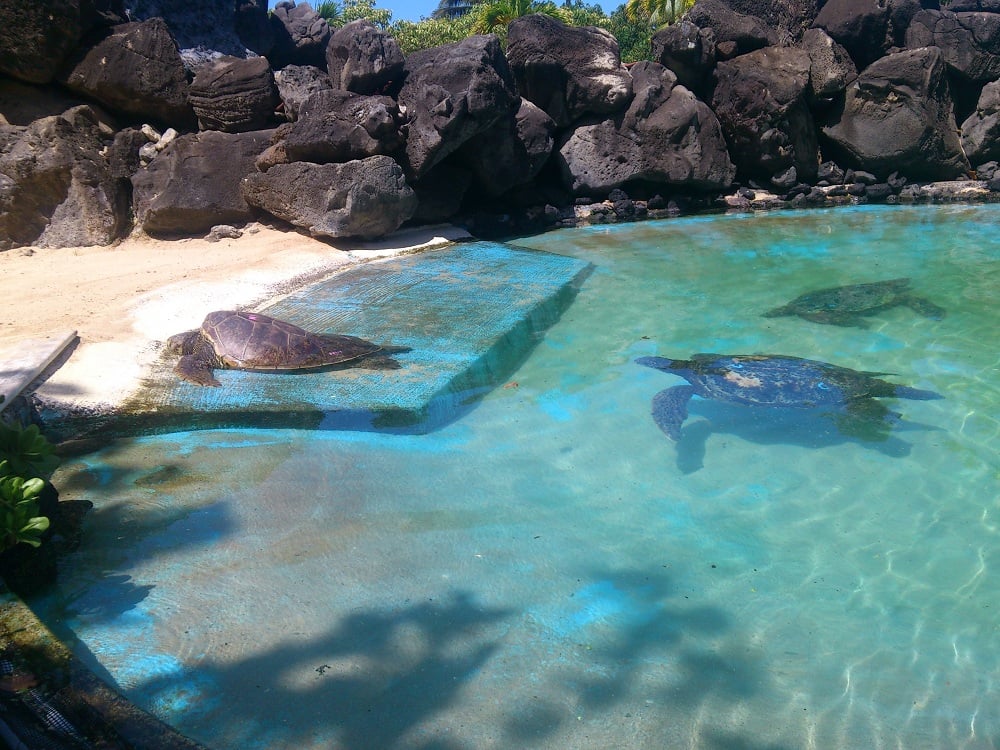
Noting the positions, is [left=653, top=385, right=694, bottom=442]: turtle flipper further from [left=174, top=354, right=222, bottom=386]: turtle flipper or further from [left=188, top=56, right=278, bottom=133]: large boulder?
[left=188, top=56, right=278, bottom=133]: large boulder

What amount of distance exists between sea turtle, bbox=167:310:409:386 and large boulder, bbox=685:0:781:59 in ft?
35.6

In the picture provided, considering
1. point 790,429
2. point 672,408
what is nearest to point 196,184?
point 672,408

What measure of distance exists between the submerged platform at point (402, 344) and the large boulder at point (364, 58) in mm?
2956

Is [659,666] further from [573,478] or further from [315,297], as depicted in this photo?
[315,297]

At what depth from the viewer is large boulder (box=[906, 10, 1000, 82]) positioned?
1378 centimetres

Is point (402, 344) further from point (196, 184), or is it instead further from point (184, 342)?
point (196, 184)

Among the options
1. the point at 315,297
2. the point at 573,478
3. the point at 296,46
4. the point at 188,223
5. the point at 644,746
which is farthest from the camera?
the point at 296,46

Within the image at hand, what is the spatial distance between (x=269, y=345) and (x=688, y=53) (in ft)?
34.2

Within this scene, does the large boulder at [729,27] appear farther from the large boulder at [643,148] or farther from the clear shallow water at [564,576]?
the clear shallow water at [564,576]

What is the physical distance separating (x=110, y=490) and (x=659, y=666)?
2.94 meters

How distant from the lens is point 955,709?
2.74 m

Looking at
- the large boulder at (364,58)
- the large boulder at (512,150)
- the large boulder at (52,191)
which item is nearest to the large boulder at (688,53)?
the large boulder at (512,150)

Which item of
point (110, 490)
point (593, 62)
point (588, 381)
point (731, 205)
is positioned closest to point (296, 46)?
point (593, 62)

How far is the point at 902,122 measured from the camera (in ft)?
43.0
